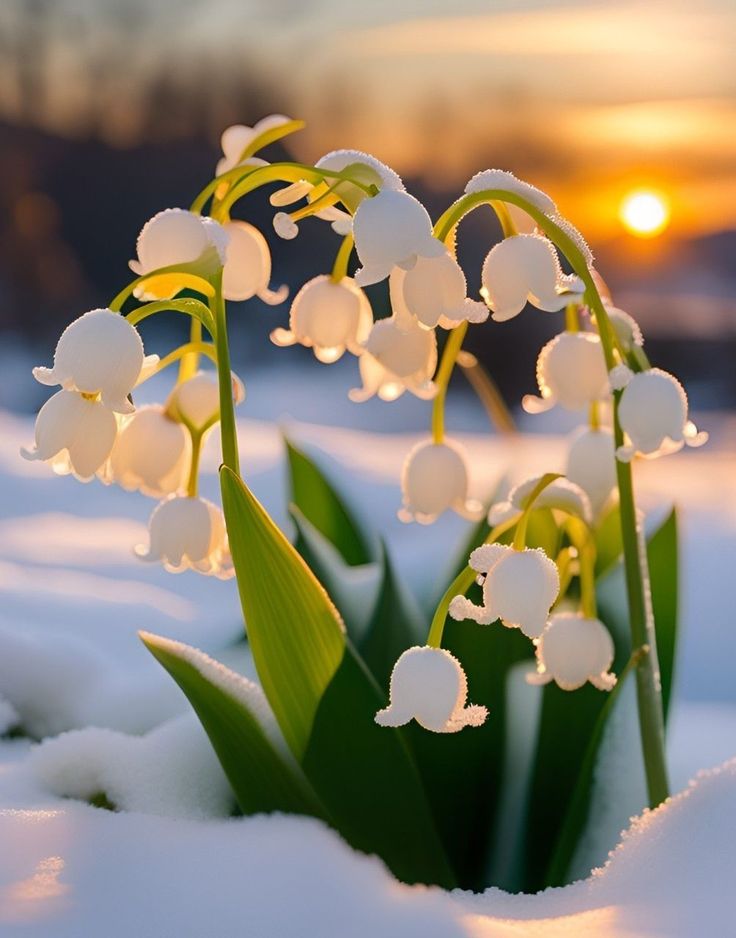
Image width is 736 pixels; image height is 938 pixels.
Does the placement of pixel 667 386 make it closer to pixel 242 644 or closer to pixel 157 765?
pixel 157 765

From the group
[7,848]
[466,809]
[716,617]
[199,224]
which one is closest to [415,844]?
[466,809]

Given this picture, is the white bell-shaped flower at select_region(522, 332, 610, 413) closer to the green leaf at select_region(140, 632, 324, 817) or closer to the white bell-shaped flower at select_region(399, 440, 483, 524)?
the white bell-shaped flower at select_region(399, 440, 483, 524)

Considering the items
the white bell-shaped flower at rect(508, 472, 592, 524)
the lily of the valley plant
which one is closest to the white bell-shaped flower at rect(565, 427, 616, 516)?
the lily of the valley plant

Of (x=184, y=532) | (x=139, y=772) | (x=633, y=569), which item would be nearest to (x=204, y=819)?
(x=139, y=772)

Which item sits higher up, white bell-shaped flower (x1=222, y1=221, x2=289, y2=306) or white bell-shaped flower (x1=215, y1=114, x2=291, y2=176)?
white bell-shaped flower (x1=215, y1=114, x2=291, y2=176)

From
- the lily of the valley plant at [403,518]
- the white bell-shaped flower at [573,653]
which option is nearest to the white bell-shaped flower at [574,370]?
the lily of the valley plant at [403,518]

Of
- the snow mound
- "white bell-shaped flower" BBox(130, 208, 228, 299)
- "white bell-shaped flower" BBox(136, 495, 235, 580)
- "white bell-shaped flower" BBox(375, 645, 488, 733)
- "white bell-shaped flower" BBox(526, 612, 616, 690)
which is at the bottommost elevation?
the snow mound

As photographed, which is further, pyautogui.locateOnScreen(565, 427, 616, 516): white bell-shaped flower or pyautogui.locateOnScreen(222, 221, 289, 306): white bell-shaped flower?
pyautogui.locateOnScreen(565, 427, 616, 516): white bell-shaped flower
